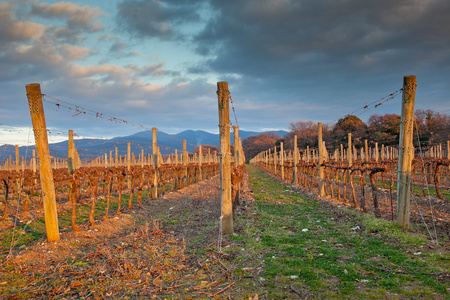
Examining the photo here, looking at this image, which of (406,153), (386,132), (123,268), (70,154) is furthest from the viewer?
(386,132)

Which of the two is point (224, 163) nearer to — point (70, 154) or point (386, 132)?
point (70, 154)

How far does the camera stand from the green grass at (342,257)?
426 centimetres

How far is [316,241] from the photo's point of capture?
264 inches

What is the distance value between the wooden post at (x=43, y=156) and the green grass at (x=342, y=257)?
15.2 feet

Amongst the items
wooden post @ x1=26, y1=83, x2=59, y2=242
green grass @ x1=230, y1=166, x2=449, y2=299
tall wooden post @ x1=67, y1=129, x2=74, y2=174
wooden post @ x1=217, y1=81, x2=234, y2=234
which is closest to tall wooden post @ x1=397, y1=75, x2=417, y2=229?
green grass @ x1=230, y1=166, x2=449, y2=299

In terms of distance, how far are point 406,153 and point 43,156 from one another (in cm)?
924

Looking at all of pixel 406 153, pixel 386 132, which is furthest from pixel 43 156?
pixel 386 132

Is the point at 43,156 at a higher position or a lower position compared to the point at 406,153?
higher

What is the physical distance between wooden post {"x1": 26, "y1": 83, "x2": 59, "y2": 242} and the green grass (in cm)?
463

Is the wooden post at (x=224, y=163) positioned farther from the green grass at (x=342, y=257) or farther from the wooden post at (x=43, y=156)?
the wooden post at (x=43, y=156)

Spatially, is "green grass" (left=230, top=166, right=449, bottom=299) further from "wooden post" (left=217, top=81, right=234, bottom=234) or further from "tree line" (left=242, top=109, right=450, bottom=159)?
"tree line" (left=242, top=109, right=450, bottom=159)

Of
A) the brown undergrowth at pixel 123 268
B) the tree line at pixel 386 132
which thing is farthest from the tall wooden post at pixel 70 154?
the tree line at pixel 386 132

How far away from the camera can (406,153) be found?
7.32m

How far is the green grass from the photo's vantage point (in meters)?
4.26
